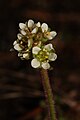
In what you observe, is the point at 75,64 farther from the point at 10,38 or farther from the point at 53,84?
the point at 10,38

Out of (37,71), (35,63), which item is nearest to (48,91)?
(35,63)

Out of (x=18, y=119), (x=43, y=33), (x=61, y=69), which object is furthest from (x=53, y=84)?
(x=43, y=33)

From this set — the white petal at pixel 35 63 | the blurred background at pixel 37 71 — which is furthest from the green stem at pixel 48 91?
the blurred background at pixel 37 71

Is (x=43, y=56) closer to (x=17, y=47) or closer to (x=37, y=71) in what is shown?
(x=17, y=47)

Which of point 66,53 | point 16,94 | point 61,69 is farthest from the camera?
point 66,53

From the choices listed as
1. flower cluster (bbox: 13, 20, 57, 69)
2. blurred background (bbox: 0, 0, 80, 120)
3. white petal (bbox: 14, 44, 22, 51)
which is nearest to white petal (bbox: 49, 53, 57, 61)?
flower cluster (bbox: 13, 20, 57, 69)

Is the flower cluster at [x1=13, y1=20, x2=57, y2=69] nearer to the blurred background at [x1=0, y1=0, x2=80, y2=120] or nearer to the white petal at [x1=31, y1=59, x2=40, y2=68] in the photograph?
the white petal at [x1=31, y1=59, x2=40, y2=68]
